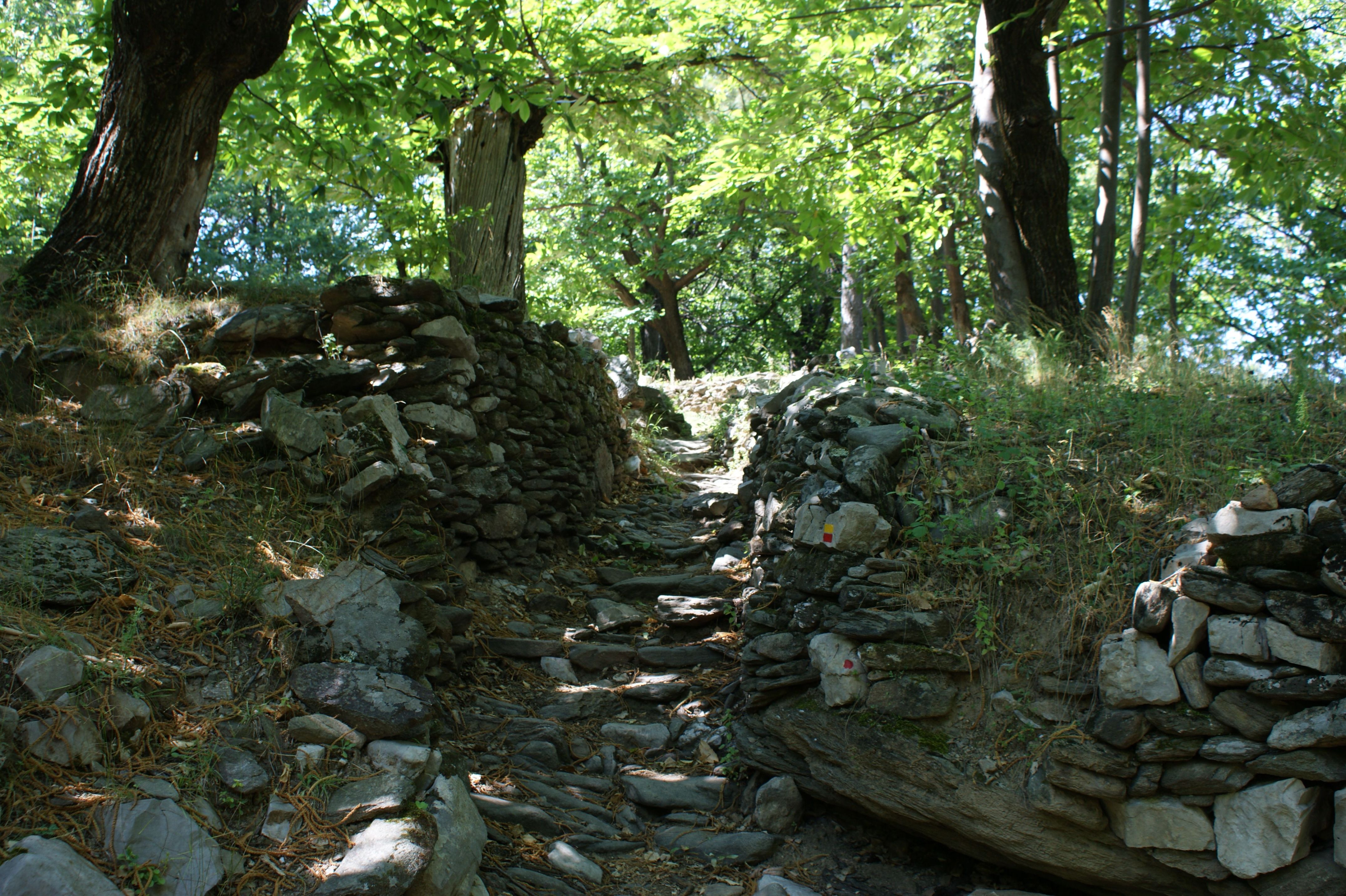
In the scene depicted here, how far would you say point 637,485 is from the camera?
26.4 ft

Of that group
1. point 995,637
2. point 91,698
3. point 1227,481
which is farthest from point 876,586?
point 91,698

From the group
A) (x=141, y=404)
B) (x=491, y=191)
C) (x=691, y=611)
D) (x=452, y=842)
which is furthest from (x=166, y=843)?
(x=491, y=191)

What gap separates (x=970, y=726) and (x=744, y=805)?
43.0 inches

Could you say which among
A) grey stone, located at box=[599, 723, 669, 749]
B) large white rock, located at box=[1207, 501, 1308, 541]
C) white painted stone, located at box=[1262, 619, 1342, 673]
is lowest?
grey stone, located at box=[599, 723, 669, 749]

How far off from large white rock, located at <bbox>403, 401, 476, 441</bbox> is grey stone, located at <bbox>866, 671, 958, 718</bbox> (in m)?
3.15

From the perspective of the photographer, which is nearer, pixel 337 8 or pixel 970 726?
pixel 970 726

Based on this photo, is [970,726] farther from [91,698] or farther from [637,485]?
[637,485]

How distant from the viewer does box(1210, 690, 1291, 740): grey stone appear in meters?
2.80

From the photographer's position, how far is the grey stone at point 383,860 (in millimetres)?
2457

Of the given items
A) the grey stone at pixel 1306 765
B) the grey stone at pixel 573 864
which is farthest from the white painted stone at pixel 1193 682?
the grey stone at pixel 573 864

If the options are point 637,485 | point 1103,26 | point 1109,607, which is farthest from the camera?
point 637,485

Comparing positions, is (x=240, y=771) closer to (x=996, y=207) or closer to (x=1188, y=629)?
(x=1188, y=629)

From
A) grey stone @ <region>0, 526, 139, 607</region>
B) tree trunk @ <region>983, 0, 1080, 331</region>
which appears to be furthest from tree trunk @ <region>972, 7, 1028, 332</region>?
Answer: grey stone @ <region>0, 526, 139, 607</region>

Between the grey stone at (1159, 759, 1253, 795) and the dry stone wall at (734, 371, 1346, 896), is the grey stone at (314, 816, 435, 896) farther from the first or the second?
the grey stone at (1159, 759, 1253, 795)
